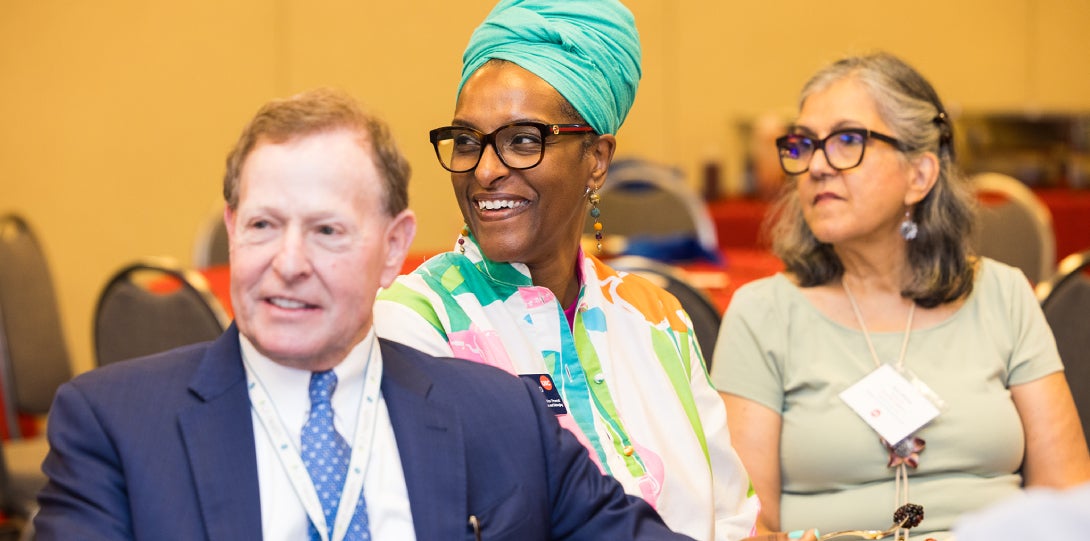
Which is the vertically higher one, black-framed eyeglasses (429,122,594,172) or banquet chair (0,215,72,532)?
black-framed eyeglasses (429,122,594,172)

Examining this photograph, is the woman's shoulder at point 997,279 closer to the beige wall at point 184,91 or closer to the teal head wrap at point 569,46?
the teal head wrap at point 569,46

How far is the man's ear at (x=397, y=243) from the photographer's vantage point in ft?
5.09

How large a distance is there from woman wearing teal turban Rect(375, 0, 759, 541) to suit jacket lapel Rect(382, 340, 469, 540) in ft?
1.02

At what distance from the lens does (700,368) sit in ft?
7.20

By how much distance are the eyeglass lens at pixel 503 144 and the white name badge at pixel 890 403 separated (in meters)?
0.95

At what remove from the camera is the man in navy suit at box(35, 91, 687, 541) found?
1.40 meters

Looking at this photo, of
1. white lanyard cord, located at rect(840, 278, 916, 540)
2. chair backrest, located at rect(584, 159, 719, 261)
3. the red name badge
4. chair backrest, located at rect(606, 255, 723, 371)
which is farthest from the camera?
chair backrest, located at rect(584, 159, 719, 261)

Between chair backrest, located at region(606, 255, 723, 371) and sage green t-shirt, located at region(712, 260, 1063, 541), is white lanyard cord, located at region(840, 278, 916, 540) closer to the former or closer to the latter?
sage green t-shirt, located at region(712, 260, 1063, 541)

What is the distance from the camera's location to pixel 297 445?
1.47 meters

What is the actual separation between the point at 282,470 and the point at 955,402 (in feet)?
5.27

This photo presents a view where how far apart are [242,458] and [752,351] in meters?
1.40

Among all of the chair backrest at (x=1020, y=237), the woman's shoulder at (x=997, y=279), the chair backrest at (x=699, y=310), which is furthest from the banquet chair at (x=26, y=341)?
the chair backrest at (x=1020, y=237)

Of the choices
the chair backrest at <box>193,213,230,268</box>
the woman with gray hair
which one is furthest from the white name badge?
the chair backrest at <box>193,213,230,268</box>

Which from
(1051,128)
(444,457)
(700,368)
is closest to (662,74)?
(1051,128)
